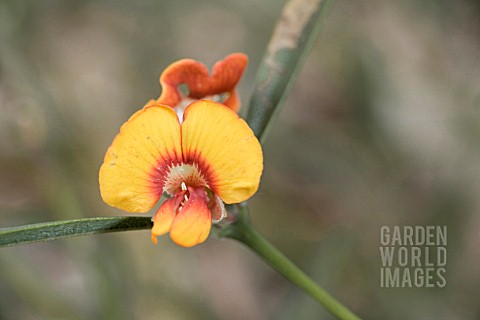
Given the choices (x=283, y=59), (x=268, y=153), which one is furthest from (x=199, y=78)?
(x=268, y=153)

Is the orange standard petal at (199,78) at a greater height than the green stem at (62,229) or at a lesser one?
greater

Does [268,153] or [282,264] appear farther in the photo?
[268,153]

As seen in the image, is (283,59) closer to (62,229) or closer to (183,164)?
(183,164)

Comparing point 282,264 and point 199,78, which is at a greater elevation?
point 199,78

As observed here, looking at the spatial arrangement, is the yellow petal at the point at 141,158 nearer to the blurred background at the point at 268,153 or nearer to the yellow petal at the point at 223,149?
the yellow petal at the point at 223,149

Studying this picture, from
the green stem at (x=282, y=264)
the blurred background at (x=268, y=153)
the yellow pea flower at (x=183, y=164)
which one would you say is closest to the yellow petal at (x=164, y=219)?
the yellow pea flower at (x=183, y=164)

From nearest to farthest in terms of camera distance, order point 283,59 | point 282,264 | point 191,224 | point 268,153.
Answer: point 191,224, point 282,264, point 283,59, point 268,153

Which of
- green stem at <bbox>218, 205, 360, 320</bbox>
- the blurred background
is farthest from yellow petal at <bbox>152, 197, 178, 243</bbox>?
the blurred background
